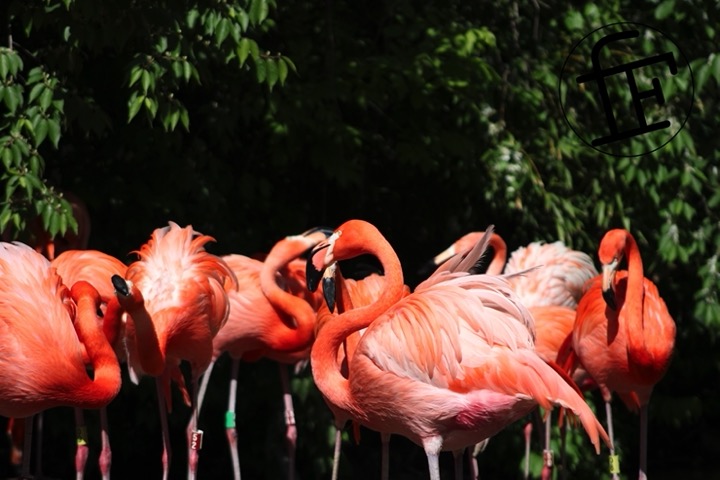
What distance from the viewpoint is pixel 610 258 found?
5.71 m

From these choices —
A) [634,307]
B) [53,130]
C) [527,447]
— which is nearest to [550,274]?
[527,447]

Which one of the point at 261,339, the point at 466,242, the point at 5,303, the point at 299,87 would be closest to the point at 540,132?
the point at 466,242

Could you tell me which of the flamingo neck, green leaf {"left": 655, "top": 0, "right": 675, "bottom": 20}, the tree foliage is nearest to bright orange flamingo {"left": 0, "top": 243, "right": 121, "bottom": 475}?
the tree foliage

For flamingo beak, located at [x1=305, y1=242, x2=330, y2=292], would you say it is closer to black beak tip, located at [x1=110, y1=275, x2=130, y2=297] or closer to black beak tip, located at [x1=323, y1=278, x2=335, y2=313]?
black beak tip, located at [x1=323, y1=278, x2=335, y2=313]

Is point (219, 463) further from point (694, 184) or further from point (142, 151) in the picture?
point (694, 184)

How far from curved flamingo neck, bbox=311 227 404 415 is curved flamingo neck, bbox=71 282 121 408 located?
2.99ft

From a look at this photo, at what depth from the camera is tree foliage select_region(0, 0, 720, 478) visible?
21.2ft

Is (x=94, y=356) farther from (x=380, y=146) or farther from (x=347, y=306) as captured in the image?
(x=380, y=146)

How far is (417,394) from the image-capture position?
452 cm

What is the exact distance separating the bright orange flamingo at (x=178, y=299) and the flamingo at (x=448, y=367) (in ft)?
4.35

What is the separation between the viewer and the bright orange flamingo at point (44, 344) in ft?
16.4

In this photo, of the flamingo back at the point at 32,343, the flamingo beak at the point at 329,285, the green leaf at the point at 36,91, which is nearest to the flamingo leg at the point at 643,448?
the flamingo beak at the point at 329,285

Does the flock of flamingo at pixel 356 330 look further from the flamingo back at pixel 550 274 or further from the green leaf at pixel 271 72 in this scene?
the green leaf at pixel 271 72

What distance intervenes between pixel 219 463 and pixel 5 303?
315cm
